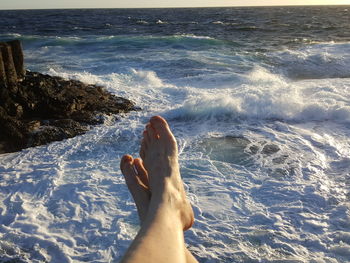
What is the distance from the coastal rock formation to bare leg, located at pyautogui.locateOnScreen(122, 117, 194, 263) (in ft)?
7.81

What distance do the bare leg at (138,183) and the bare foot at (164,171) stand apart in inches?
2.7

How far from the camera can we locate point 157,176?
2.74 meters

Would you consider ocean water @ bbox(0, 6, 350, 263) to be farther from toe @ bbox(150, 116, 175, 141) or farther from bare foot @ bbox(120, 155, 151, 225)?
toe @ bbox(150, 116, 175, 141)

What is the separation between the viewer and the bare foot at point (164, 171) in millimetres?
2398

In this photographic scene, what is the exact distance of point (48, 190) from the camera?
11.8ft

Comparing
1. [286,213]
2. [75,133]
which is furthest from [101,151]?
[286,213]

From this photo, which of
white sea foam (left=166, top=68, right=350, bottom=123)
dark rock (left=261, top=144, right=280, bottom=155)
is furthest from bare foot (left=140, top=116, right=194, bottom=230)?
white sea foam (left=166, top=68, right=350, bottom=123)

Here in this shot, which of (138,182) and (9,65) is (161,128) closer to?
(138,182)

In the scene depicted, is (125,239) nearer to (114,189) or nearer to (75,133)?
(114,189)

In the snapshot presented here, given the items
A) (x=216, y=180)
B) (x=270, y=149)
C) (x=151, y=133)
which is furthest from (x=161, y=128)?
(x=270, y=149)

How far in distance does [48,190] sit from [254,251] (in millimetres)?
2073

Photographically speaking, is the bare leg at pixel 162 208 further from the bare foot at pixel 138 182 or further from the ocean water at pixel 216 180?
the ocean water at pixel 216 180

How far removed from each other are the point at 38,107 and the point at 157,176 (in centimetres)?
354

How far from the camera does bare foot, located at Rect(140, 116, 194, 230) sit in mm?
2398
